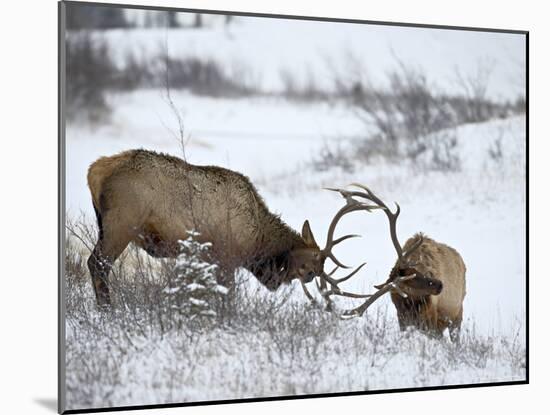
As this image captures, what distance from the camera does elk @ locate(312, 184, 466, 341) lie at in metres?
7.35

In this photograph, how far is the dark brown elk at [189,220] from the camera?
6742 millimetres

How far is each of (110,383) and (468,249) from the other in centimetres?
262

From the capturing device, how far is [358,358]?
7145 millimetres

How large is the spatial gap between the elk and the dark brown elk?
289 millimetres

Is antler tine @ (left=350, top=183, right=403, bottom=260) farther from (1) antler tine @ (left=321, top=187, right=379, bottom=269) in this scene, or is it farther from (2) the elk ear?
(2) the elk ear

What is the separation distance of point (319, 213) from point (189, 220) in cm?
89

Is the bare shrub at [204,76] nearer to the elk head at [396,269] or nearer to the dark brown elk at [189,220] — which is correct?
the dark brown elk at [189,220]

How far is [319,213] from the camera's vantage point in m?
7.33

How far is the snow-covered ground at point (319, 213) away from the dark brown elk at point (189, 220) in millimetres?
80

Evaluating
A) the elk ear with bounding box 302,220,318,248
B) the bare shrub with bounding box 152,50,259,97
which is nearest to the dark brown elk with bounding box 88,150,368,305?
the elk ear with bounding box 302,220,318,248

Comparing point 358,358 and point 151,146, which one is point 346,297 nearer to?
point 358,358

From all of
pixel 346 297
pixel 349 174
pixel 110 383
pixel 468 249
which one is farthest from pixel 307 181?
pixel 110 383

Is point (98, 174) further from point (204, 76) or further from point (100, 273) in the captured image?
point (204, 76)

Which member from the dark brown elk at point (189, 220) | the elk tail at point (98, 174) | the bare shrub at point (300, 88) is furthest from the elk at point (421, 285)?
the elk tail at point (98, 174)
